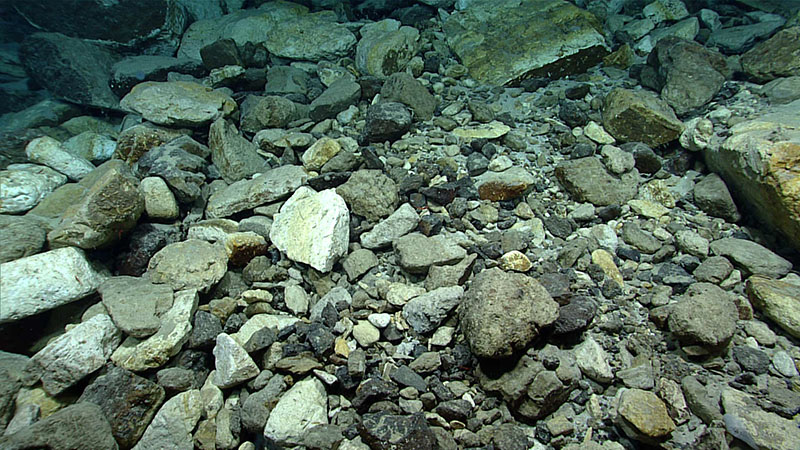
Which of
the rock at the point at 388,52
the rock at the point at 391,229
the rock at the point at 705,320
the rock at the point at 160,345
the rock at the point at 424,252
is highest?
the rock at the point at 388,52

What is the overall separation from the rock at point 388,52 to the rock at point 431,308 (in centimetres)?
191

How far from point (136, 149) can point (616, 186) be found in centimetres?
262

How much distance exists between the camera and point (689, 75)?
236 centimetres

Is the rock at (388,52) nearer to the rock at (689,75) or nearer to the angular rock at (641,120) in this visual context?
the angular rock at (641,120)

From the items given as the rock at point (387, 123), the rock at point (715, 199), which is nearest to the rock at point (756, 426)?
the rock at point (715, 199)

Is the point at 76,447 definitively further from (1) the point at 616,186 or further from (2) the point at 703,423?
(1) the point at 616,186

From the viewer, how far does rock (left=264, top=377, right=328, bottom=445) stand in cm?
135

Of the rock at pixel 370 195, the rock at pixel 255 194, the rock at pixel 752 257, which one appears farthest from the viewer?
the rock at pixel 255 194

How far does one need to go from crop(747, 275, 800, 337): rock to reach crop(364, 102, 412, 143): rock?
5.78 ft

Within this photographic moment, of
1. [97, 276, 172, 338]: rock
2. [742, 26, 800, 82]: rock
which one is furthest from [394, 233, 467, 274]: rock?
[742, 26, 800, 82]: rock

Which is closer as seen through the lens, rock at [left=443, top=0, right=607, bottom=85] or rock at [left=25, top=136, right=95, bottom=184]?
rock at [left=25, top=136, right=95, bottom=184]

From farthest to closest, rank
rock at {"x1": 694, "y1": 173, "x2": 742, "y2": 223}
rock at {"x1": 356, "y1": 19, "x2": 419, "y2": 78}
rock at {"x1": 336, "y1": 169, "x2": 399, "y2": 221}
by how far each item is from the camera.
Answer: rock at {"x1": 356, "y1": 19, "x2": 419, "y2": 78}, rock at {"x1": 336, "y1": 169, "x2": 399, "y2": 221}, rock at {"x1": 694, "y1": 173, "x2": 742, "y2": 223}

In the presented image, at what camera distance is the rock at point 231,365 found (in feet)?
4.90

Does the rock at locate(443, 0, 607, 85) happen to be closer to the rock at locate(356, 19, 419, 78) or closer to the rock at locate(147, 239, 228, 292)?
the rock at locate(356, 19, 419, 78)
